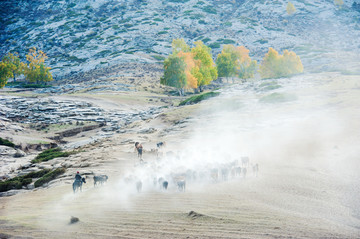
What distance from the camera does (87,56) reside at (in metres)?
119

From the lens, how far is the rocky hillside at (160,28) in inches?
4508

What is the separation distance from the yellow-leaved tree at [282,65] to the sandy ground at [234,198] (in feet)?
168

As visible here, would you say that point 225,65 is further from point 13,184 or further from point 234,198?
point 234,198

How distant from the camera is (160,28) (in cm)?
13912

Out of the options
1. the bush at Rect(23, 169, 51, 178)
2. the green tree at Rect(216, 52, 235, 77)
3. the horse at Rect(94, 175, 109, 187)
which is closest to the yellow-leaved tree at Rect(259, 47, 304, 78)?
the green tree at Rect(216, 52, 235, 77)

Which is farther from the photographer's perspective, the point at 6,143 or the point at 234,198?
the point at 6,143

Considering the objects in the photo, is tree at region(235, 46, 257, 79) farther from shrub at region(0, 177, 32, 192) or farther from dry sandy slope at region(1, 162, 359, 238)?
shrub at region(0, 177, 32, 192)

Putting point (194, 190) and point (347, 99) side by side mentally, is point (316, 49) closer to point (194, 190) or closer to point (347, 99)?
point (347, 99)

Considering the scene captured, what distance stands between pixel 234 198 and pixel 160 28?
13800cm

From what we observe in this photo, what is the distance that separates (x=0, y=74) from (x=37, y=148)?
59013mm

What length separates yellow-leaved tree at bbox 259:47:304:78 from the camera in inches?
2876

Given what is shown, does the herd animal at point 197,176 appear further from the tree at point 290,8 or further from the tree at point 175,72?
the tree at point 290,8

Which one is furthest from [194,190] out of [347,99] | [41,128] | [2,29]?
[2,29]

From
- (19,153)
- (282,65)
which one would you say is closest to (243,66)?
(282,65)
